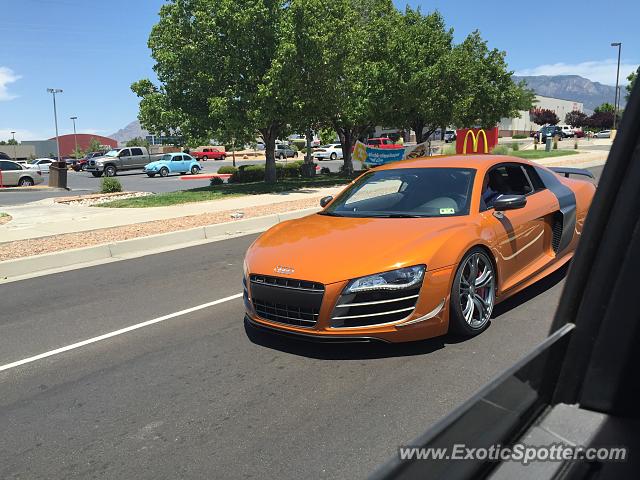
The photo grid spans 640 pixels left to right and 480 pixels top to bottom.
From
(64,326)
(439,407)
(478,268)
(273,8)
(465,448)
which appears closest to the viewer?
(465,448)

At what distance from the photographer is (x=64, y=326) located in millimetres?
5805

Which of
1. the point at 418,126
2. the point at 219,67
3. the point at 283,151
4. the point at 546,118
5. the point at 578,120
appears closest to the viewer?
the point at 219,67

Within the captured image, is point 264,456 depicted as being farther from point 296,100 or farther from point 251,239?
point 296,100

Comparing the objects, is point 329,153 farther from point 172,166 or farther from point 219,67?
point 219,67

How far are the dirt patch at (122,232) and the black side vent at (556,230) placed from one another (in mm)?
7838

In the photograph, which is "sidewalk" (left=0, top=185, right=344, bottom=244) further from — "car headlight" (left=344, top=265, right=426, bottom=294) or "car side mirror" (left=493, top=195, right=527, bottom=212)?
"car headlight" (left=344, top=265, right=426, bottom=294)

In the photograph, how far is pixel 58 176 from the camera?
29172 millimetres

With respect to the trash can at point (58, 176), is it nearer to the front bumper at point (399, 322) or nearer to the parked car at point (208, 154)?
the front bumper at point (399, 322)

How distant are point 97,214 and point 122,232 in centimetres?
435

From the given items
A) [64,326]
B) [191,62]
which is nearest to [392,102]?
[191,62]

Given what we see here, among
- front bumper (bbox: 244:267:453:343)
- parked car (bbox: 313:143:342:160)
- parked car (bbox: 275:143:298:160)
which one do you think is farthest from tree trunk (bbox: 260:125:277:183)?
parked car (bbox: 275:143:298:160)

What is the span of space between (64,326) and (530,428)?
558cm

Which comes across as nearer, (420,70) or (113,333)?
(113,333)

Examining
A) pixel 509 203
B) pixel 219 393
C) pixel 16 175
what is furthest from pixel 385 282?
pixel 16 175
